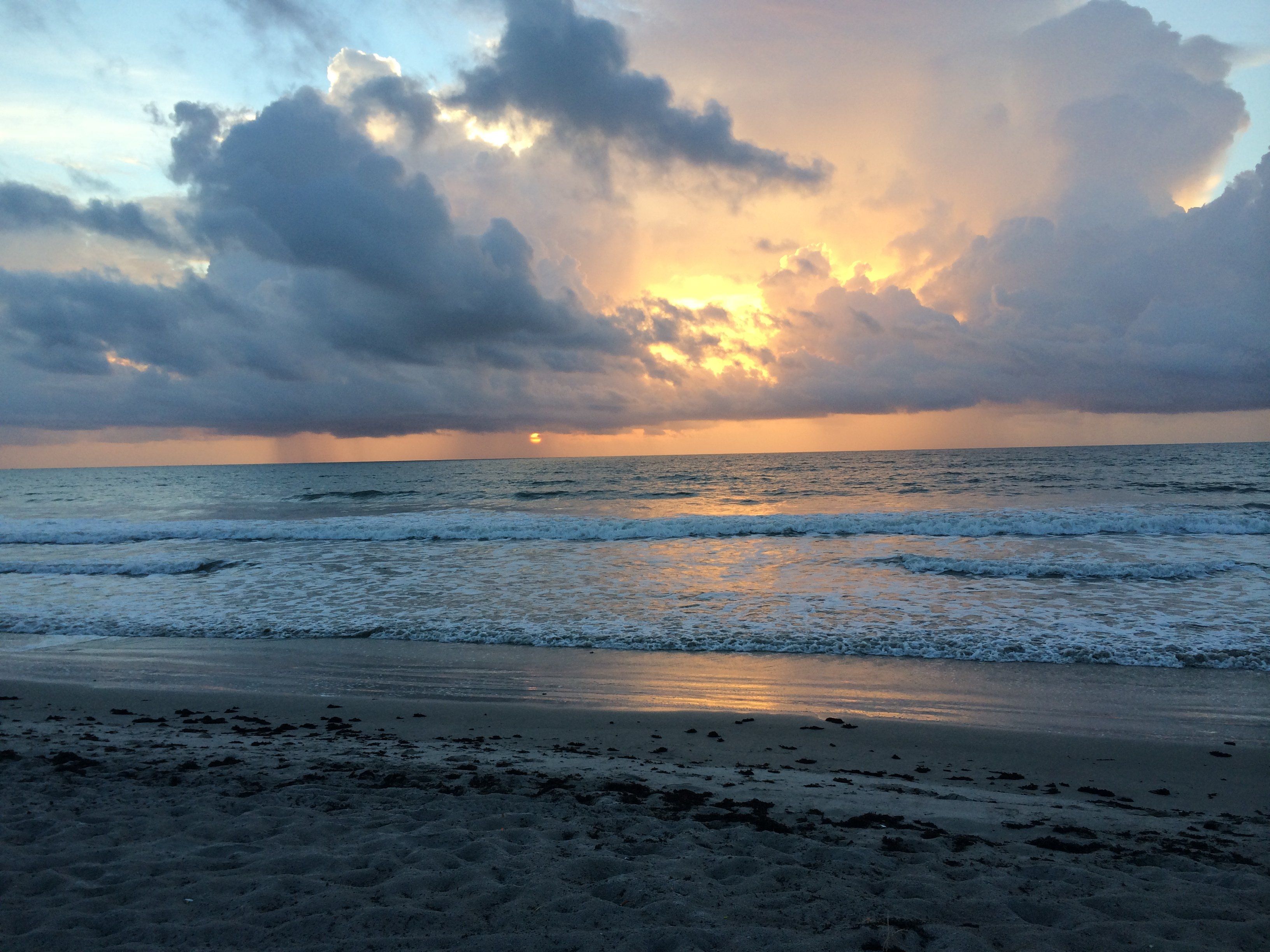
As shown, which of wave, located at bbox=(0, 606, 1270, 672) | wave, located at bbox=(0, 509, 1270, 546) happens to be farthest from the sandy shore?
wave, located at bbox=(0, 509, 1270, 546)

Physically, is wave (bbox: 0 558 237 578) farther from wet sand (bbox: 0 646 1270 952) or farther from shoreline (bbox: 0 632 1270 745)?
wet sand (bbox: 0 646 1270 952)

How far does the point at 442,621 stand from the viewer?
1221cm

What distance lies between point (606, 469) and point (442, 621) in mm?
72868

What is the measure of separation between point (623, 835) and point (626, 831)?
0.06 meters

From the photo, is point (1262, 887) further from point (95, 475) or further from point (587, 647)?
point (95, 475)

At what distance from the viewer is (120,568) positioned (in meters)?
19.5

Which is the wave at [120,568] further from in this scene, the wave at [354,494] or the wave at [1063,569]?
the wave at [354,494]

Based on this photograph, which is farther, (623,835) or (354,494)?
(354,494)

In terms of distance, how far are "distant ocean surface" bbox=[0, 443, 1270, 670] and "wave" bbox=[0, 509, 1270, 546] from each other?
0.56ft

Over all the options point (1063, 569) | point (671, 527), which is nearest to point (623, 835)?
point (1063, 569)

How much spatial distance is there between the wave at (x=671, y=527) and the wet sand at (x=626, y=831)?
18.1m

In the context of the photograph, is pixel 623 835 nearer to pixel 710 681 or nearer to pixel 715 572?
pixel 710 681

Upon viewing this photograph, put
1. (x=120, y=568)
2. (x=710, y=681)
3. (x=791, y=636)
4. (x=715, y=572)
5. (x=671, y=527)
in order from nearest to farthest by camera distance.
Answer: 1. (x=710, y=681)
2. (x=791, y=636)
3. (x=715, y=572)
4. (x=120, y=568)
5. (x=671, y=527)

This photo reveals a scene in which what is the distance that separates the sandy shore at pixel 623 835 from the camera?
3.47m
